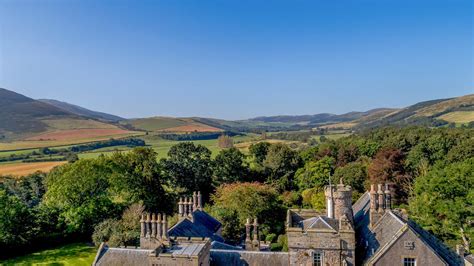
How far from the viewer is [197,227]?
29.6 metres

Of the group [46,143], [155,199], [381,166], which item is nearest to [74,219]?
[155,199]

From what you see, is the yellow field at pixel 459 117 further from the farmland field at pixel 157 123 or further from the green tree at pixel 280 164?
the farmland field at pixel 157 123

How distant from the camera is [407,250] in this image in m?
20.3

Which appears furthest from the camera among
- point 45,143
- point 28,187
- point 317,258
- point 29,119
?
point 29,119

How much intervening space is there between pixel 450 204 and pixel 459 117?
114m

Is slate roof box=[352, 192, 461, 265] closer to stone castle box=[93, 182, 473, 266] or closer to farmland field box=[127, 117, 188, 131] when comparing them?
stone castle box=[93, 182, 473, 266]

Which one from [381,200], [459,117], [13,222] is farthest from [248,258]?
[459,117]

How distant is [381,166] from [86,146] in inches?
3388

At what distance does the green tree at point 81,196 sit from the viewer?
46.7 metres

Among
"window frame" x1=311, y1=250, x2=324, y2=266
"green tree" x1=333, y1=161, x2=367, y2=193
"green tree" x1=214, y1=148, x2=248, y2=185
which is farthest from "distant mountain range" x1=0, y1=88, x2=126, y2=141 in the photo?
"window frame" x1=311, y1=250, x2=324, y2=266

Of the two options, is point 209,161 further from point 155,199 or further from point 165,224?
point 165,224

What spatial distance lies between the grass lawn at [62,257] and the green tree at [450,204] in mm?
39950

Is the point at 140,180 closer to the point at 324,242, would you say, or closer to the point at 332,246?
the point at 324,242

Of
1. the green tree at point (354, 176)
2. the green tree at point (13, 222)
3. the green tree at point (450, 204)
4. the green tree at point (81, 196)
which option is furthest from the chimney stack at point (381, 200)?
the green tree at point (13, 222)
